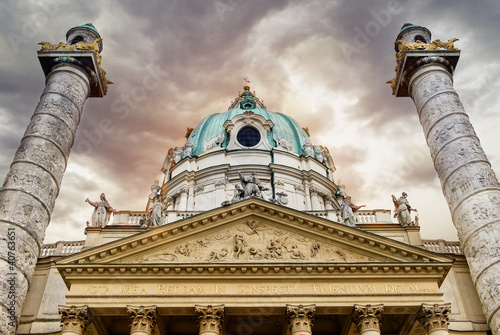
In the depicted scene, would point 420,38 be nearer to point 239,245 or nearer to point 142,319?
point 239,245

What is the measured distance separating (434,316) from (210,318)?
7607 millimetres

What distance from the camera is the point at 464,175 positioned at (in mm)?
21156

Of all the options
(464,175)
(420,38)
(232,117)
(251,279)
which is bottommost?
(251,279)

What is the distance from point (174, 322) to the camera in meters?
18.9

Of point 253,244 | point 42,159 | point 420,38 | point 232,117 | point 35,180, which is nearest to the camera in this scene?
point 253,244

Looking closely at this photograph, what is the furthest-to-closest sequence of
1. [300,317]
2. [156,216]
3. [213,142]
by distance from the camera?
[213,142] → [156,216] → [300,317]

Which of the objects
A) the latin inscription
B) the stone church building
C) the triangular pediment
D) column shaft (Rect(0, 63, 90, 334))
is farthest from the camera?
column shaft (Rect(0, 63, 90, 334))

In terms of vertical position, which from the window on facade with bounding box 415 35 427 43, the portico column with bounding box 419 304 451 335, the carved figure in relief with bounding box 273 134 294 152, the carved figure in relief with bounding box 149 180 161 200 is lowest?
the portico column with bounding box 419 304 451 335

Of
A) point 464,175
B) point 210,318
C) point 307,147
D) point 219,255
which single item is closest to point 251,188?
point 219,255

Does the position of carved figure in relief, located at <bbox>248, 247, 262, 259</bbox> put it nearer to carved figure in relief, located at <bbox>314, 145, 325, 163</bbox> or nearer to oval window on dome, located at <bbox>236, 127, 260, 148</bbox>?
oval window on dome, located at <bbox>236, 127, 260, 148</bbox>

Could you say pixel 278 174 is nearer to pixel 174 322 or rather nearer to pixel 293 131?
pixel 293 131

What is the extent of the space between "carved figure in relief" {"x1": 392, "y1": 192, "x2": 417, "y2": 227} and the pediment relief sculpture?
5.05m

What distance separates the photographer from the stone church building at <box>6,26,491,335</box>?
639 inches

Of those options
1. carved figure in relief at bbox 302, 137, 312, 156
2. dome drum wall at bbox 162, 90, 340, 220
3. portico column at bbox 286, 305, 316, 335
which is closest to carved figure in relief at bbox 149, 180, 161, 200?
dome drum wall at bbox 162, 90, 340, 220
